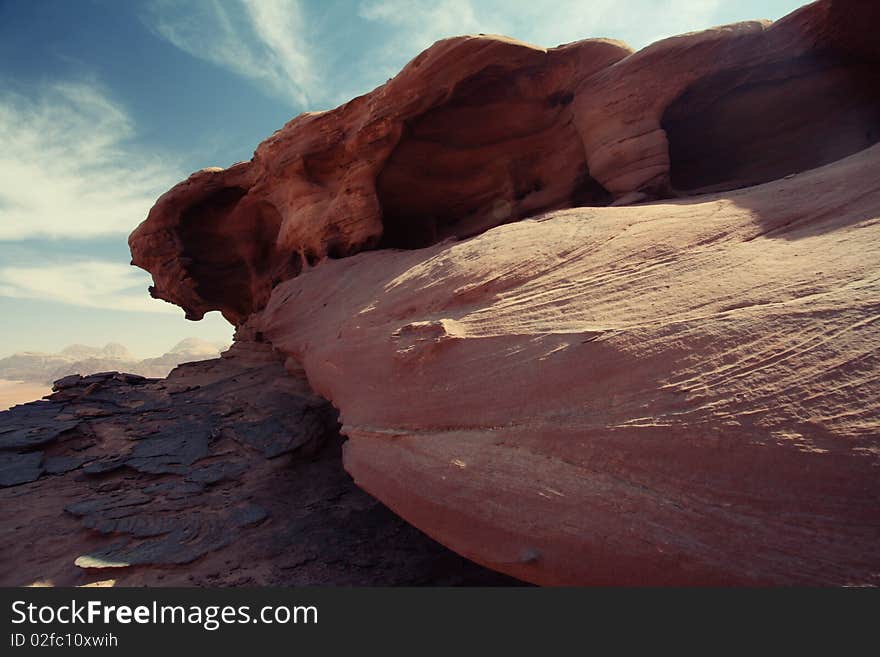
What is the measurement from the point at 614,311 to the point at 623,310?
0.17 ft

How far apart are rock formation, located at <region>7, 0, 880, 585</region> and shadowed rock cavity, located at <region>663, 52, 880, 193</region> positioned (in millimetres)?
30

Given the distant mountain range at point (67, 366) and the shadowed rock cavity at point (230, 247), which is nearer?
the shadowed rock cavity at point (230, 247)

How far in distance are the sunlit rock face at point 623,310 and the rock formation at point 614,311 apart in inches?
0.5

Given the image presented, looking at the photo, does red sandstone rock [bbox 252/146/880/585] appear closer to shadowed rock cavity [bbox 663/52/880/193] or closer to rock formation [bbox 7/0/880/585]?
rock formation [bbox 7/0/880/585]

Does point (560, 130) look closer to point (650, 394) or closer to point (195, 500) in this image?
point (650, 394)

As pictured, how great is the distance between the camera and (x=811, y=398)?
1703 mm

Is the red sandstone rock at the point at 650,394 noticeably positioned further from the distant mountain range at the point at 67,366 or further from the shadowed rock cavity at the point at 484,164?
the distant mountain range at the point at 67,366

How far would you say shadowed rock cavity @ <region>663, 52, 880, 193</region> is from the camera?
→ 4848 millimetres

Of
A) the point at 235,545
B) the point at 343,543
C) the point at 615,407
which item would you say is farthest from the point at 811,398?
the point at 235,545

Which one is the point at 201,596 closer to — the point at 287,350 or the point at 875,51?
the point at 287,350

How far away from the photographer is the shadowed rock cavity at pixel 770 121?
485 centimetres

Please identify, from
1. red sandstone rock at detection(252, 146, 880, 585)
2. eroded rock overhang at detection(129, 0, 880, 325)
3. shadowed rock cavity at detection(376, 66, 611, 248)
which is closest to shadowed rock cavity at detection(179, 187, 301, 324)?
eroded rock overhang at detection(129, 0, 880, 325)

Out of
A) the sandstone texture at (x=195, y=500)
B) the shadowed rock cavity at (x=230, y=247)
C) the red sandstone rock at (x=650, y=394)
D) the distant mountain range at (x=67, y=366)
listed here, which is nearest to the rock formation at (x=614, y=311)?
the red sandstone rock at (x=650, y=394)

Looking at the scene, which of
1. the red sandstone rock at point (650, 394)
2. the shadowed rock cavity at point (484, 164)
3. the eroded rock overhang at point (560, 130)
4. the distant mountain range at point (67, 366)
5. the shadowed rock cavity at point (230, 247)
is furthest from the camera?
the distant mountain range at point (67, 366)
